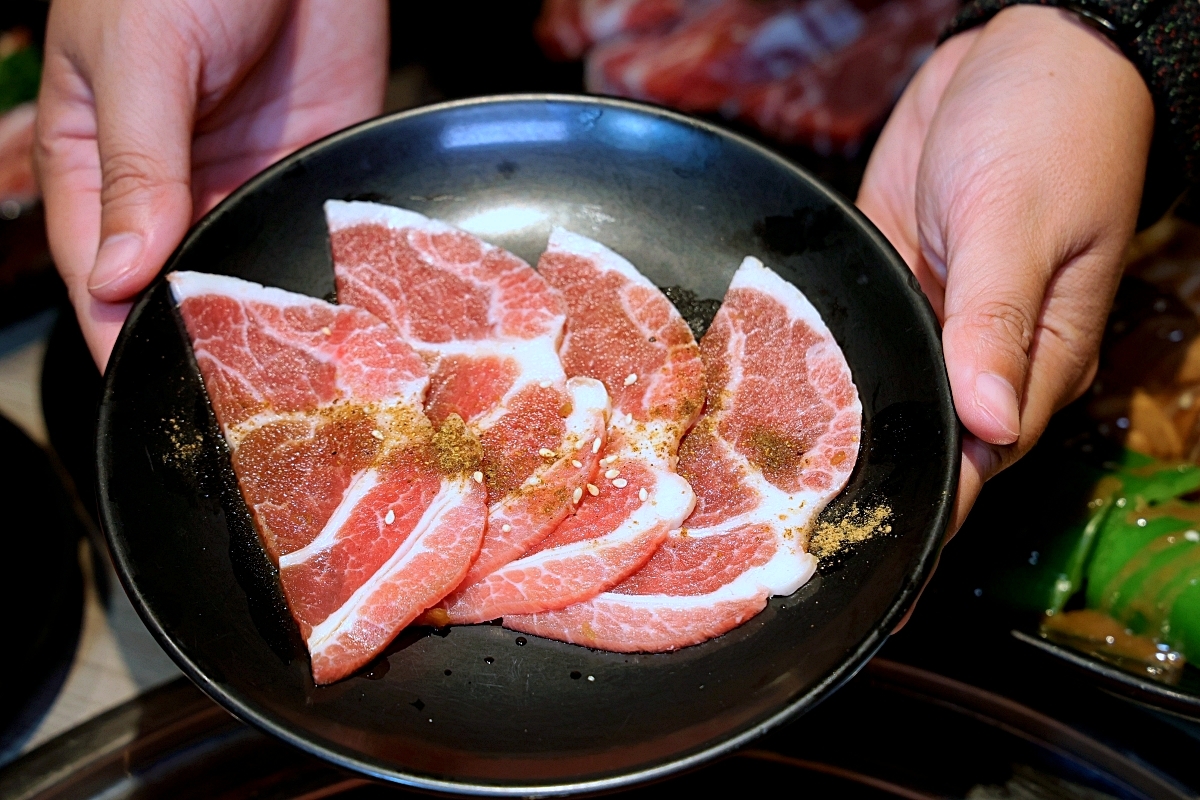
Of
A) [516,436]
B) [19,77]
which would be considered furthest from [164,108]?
[19,77]

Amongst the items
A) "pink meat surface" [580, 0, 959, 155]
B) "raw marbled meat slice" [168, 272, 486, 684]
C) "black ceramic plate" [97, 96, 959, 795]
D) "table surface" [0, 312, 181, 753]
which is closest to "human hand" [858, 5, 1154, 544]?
"black ceramic plate" [97, 96, 959, 795]

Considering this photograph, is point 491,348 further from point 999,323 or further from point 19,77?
point 19,77

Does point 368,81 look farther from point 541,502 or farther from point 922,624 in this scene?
point 922,624

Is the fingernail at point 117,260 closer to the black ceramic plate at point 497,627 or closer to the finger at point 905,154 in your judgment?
the black ceramic plate at point 497,627

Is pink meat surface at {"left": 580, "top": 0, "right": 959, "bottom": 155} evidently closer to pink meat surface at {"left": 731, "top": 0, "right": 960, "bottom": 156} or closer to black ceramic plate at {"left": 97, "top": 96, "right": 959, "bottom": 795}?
pink meat surface at {"left": 731, "top": 0, "right": 960, "bottom": 156}

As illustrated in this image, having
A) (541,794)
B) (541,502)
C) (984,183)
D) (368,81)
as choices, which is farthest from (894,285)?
(368,81)
